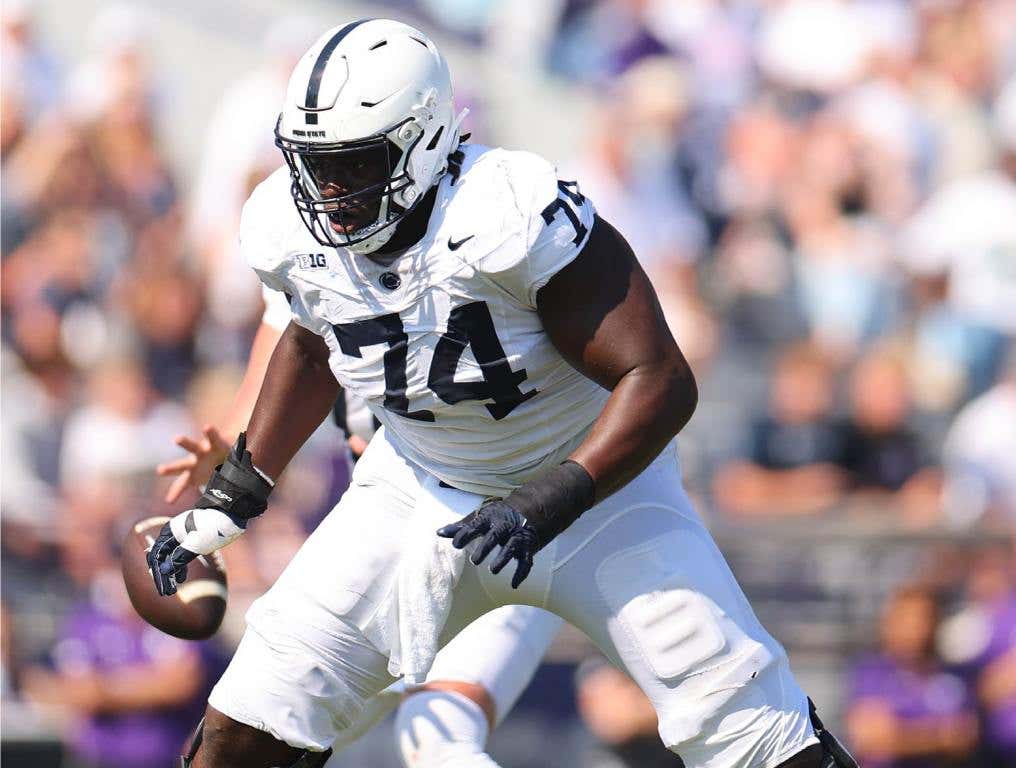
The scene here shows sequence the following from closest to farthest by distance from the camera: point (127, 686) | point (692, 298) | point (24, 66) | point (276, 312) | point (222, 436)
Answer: point (222, 436) → point (276, 312) → point (127, 686) → point (692, 298) → point (24, 66)

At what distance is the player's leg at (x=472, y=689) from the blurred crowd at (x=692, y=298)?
6.31ft

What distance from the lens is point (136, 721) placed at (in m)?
6.79

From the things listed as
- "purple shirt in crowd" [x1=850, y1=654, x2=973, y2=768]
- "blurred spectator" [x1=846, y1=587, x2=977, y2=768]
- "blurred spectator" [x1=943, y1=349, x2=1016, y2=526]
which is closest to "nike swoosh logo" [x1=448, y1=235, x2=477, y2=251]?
"blurred spectator" [x1=846, y1=587, x2=977, y2=768]

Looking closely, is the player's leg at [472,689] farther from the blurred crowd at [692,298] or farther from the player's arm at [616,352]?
the blurred crowd at [692,298]

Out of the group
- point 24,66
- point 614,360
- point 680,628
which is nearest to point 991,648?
point 680,628

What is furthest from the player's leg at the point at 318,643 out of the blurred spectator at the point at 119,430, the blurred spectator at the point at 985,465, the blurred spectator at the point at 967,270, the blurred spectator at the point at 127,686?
the blurred spectator at the point at 967,270

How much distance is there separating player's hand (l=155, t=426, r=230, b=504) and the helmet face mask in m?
0.90

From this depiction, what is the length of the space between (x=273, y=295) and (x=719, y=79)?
211 inches

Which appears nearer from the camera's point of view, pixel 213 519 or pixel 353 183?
pixel 353 183

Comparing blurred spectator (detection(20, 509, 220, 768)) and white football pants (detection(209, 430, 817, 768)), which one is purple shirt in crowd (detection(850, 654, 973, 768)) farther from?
white football pants (detection(209, 430, 817, 768))

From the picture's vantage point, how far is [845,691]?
6996 millimetres

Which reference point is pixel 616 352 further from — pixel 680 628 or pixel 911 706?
pixel 911 706

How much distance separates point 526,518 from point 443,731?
1.23 metres

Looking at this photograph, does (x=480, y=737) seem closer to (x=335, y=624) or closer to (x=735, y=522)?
(x=335, y=624)
